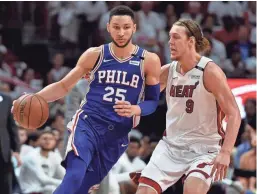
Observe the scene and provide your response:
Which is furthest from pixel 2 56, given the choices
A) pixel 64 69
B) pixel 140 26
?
pixel 140 26

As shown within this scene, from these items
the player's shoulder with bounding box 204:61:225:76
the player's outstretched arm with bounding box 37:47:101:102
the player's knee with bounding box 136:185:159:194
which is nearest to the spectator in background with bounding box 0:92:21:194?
the player's outstretched arm with bounding box 37:47:101:102

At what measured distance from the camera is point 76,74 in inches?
260

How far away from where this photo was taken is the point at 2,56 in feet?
44.9

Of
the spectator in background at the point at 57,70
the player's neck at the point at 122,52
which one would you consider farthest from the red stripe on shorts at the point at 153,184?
the spectator in background at the point at 57,70

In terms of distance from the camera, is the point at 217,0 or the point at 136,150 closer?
the point at 136,150

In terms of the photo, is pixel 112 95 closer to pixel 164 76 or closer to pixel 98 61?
pixel 98 61

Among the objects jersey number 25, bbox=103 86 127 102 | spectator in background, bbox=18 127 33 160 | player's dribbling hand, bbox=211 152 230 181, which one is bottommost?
spectator in background, bbox=18 127 33 160

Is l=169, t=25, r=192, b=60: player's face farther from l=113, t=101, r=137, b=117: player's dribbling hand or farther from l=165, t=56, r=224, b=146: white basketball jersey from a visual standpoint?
l=113, t=101, r=137, b=117: player's dribbling hand

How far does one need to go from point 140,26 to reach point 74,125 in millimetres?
7730

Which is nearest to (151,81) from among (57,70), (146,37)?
(57,70)

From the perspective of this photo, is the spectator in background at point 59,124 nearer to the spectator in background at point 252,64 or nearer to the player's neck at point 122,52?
the spectator in background at point 252,64

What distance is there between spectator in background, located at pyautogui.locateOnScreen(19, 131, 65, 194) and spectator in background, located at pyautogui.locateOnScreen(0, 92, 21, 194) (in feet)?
3.36

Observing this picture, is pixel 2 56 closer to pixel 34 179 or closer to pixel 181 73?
pixel 34 179

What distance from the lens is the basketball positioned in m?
6.43
